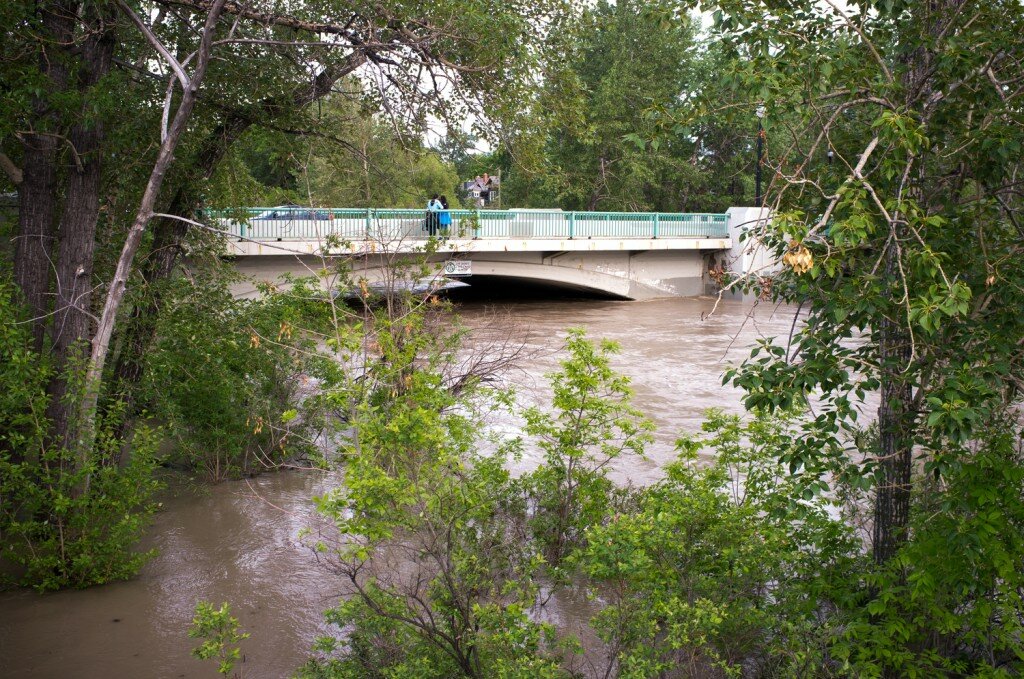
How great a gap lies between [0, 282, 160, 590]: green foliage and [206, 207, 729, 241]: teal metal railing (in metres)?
8.58

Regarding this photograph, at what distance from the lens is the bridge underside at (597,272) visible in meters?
22.5

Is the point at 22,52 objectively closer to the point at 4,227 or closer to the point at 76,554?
the point at 4,227

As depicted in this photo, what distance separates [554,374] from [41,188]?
15.2 ft

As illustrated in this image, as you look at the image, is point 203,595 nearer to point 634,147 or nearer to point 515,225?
point 515,225

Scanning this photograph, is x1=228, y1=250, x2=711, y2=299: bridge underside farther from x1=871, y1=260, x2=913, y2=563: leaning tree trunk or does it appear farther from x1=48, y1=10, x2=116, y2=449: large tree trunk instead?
x1=871, y1=260, x2=913, y2=563: leaning tree trunk

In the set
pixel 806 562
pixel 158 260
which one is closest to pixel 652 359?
pixel 158 260

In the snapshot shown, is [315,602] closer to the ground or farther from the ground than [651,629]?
closer to the ground

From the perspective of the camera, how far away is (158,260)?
8.56 metres

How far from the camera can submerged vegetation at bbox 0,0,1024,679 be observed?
4316 millimetres

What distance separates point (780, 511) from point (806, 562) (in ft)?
2.55

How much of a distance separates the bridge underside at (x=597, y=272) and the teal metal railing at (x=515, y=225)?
0.92 m

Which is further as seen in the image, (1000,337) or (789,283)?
(789,283)

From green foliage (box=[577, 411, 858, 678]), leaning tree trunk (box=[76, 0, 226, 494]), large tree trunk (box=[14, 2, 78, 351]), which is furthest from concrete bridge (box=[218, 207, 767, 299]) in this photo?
green foliage (box=[577, 411, 858, 678])

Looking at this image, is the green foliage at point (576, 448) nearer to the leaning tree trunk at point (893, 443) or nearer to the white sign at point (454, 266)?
the leaning tree trunk at point (893, 443)
